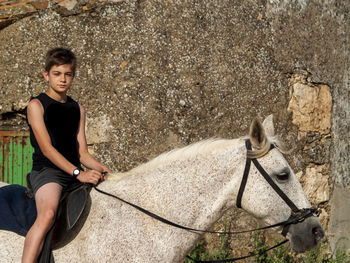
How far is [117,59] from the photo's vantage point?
5.47 meters

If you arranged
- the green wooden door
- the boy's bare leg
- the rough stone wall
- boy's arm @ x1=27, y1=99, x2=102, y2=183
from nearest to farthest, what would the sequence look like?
the boy's bare leg < boy's arm @ x1=27, y1=99, x2=102, y2=183 < the rough stone wall < the green wooden door

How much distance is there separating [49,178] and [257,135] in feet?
4.83

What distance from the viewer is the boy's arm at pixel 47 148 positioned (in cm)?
306

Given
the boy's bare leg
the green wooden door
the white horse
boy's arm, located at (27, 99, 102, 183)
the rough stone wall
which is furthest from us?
the green wooden door

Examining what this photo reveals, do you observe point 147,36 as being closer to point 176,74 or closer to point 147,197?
point 176,74

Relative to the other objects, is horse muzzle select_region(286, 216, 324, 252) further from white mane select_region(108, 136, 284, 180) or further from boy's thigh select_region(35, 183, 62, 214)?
boy's thigh select_region(35, 183, 62, 214)

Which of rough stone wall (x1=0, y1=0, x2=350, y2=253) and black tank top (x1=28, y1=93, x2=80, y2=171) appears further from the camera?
rough stone wall (x1=0, y1=0, x2=350, y2=253)

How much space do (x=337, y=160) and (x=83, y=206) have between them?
5.00 meters

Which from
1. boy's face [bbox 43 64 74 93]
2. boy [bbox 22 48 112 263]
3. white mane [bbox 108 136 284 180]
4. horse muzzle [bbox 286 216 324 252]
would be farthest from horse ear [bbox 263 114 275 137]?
boy's face [bbox 43 64 74 93]

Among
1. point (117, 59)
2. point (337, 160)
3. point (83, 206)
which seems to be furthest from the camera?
point (337, 160)

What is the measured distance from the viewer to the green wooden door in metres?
6.08

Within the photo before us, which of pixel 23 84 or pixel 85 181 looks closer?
pixel 85 181

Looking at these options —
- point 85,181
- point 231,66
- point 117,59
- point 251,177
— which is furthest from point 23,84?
point 251,177

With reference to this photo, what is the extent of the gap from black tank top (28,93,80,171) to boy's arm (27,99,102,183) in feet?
0.29
